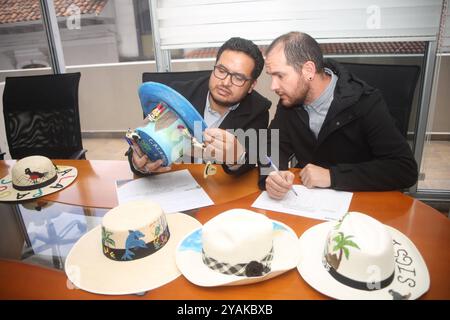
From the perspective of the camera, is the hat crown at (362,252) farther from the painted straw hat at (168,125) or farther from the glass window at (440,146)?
the glass window at (440,146)

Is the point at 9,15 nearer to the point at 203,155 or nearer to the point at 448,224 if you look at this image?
the point at 203,155

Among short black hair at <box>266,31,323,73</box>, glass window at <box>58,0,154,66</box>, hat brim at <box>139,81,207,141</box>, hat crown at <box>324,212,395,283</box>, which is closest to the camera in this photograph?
hat crown at <box>324,212,395,283</box>

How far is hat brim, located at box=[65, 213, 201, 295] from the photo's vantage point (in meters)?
0.74

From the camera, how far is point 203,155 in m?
1.16

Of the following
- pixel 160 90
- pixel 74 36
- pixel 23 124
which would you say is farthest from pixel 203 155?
pixel 74 36

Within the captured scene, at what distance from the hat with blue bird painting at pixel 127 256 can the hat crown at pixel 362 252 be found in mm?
387

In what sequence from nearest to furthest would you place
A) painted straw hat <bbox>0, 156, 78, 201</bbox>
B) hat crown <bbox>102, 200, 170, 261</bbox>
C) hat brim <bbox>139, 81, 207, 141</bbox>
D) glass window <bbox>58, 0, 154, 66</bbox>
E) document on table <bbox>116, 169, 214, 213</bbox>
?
1. hat crown <bbox>102, 200, 170, 261</bbox>
2. hat brim <bbox>139, 81, 207, 141</bbox>
3. document on table <bbox>116, 169, 214, 213</bbox>
4. painted straw hat <bbox>0, 156, 78, 201</bbox>
5. glass window <bbox>58, 0, 154, 66</bbox>

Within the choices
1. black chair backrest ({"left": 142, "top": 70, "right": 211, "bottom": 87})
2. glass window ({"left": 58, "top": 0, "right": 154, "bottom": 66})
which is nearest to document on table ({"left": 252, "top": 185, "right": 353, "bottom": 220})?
black chair backrest ({"left": 142, "top": 70, "right": 211, "bottom": 87})

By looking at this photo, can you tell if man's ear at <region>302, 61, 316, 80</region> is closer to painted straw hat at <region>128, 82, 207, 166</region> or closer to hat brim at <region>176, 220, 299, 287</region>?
painted straw hat at <region>128, 82, 207, 166</region>

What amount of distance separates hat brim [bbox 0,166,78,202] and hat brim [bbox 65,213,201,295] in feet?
1.41

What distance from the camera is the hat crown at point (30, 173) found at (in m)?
1.23

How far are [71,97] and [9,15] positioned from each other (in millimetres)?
3399

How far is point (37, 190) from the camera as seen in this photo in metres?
1.23
